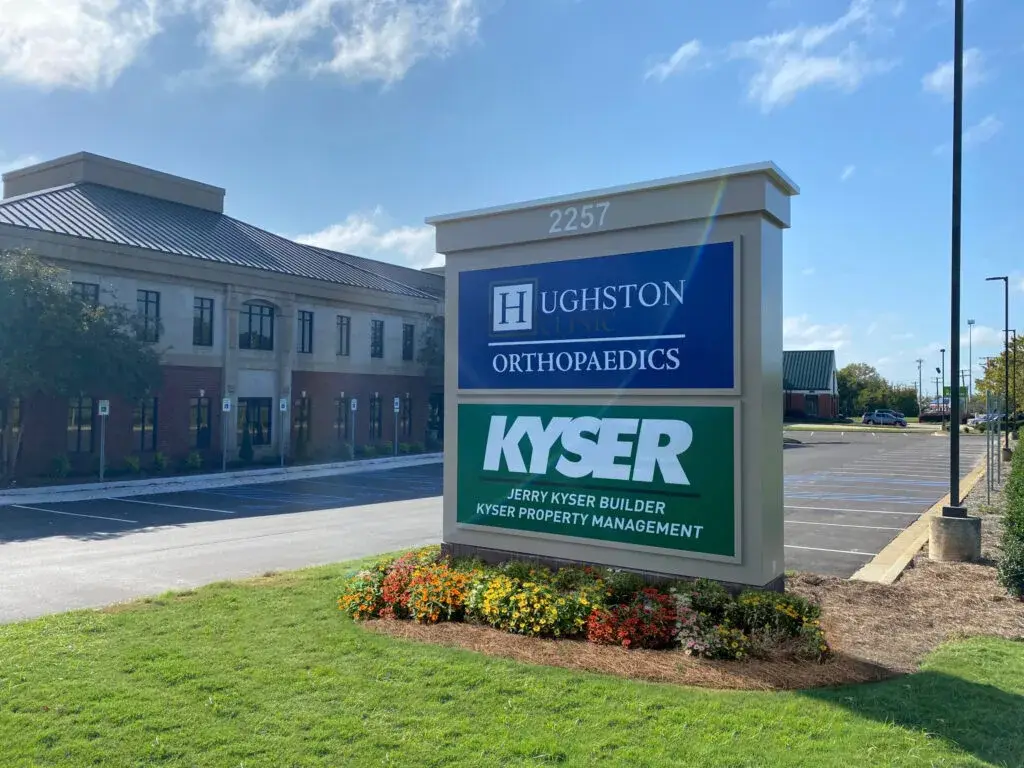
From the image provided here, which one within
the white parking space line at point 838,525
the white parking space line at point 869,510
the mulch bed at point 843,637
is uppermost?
the mulch bed at point 843,637

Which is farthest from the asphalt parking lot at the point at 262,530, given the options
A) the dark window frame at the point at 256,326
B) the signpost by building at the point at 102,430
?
the dark window frame at the point at 256,326

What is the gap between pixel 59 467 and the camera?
84.9 feet

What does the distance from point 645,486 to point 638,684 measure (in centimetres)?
234

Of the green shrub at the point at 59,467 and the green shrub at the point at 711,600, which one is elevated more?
the green shrub at the point at 711,600

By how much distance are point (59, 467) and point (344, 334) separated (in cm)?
1545

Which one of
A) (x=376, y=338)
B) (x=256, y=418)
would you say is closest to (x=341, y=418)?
(x=376, y=338)

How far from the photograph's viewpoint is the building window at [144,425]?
94.2 feet

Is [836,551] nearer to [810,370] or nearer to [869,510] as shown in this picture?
[869,510]

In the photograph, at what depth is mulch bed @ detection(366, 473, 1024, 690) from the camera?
253 inches

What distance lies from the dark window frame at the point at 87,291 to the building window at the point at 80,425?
10.9ft

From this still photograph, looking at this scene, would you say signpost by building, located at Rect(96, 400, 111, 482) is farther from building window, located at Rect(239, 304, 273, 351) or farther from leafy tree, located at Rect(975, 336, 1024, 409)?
leafy tree, located at Rect(975, 336, 1024, 409)

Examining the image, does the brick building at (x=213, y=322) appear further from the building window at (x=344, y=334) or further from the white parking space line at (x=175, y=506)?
the white parking space line at (x=175, y=506)

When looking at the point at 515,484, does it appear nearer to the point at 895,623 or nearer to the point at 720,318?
the point at 720,318

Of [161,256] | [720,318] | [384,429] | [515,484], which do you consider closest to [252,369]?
[161,256]
